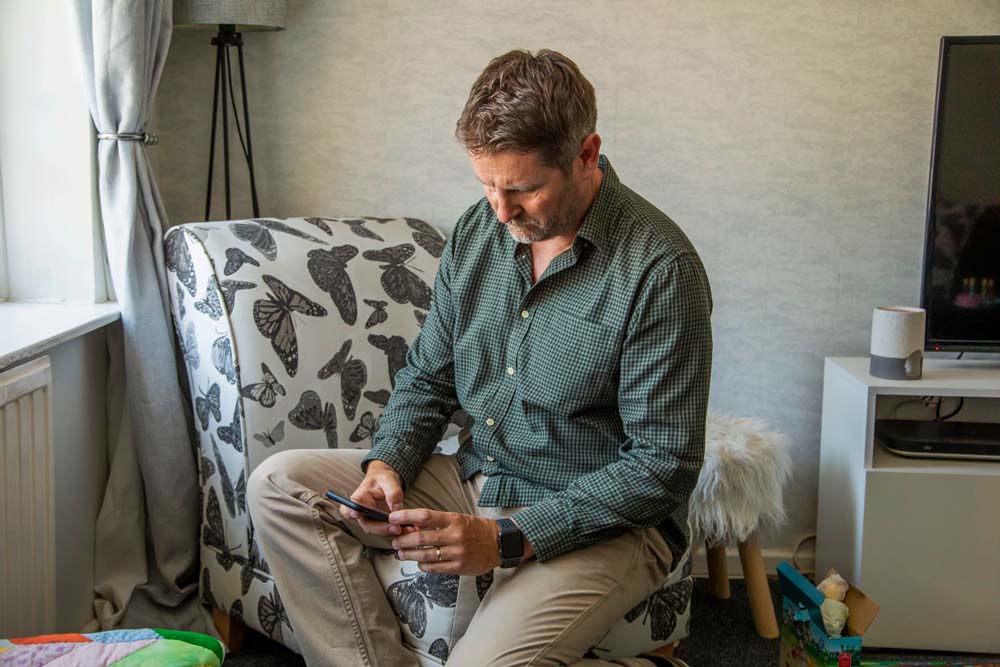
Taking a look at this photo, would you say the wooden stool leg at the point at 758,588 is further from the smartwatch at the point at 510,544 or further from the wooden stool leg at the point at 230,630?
the wooden stool leg at the point at 230,630

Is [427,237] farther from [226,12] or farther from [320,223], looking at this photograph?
[226,12]

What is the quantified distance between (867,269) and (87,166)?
171 cm

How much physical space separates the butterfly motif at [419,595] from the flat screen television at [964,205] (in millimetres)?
1299

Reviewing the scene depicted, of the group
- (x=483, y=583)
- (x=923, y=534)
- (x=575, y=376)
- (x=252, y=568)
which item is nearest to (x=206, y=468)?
(x=252, y=568)

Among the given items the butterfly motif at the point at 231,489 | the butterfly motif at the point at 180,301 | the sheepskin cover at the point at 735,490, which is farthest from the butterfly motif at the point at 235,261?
the sheepskin cover at the point at 735,490

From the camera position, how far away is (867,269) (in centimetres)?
243

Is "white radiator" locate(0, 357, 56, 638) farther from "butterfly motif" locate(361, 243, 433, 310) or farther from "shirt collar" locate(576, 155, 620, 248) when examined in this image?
"shirt collar" locate(576, 155, 620, 248)

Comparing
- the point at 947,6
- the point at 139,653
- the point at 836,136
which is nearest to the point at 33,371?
the point at 139,653

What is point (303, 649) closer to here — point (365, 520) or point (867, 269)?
point (365, 520)

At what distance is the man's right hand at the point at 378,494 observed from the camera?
144 centimetres

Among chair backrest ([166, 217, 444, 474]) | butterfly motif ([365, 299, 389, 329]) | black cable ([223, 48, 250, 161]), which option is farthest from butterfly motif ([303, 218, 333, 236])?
black cable ([223, 48, 250, 161])

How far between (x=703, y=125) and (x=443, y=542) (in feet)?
4.47

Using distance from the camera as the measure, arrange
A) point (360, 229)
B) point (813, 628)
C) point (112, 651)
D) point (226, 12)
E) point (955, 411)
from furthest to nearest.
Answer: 1. point (955, 411)
2. point (360, 229)
3. point (226, 12)
4. point (813, 628)
5. point (112, 651)

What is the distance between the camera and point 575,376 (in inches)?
59.6
